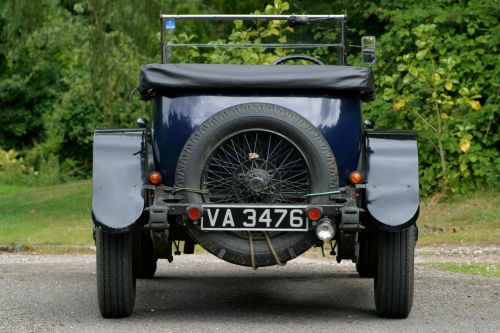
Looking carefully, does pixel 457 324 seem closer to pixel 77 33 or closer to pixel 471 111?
pixel 471 111

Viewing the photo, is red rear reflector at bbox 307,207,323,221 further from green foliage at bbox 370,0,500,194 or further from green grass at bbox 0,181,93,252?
green foliage at bbox 370,0,500,194

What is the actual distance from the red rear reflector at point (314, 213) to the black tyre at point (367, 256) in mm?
572

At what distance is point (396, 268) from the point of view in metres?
7.63

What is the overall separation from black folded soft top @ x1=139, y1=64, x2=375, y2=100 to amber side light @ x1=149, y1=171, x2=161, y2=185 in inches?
22.3

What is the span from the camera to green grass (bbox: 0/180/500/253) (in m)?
14.4

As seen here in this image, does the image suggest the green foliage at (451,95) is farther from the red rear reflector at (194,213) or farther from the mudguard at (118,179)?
the red rear reflector at (194,213)

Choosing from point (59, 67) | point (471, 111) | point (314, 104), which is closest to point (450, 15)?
point (471, 111)

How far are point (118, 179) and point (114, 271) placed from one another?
0.59m

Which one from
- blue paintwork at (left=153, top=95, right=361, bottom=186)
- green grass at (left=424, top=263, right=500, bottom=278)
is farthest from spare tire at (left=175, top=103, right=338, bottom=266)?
green grass at (left=424, top=263, right=500, bottom=278)

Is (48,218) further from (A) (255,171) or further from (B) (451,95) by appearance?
(A) (255,171)

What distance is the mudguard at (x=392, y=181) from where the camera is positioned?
7402 millimetres

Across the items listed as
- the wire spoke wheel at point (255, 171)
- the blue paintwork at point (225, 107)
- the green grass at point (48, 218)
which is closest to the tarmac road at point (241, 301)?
the wire spoke wheel at point (255, 171)

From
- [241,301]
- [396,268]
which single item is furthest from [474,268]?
[396,268]

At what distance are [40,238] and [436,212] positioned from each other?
17.8ft
